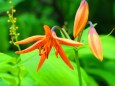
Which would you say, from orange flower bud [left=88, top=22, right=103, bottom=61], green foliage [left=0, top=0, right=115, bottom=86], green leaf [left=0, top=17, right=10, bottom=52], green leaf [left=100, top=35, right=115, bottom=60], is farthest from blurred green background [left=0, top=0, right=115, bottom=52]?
orange flower bud [left=88, top=22, right=103, bottom=61]

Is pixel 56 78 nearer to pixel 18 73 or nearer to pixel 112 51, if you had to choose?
pixel 18 73

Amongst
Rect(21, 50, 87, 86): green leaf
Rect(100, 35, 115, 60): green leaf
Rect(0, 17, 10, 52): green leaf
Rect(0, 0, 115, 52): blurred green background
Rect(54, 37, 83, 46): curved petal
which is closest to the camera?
Rect(54, 37, 83, 46): curved petal

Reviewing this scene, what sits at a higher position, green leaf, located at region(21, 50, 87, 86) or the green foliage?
the green foliage

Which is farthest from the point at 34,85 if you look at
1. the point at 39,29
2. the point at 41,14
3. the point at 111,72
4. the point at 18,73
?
the point at 41,14

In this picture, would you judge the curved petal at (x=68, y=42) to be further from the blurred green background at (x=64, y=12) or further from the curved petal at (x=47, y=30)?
the blurred green background at (x=64, y=12)

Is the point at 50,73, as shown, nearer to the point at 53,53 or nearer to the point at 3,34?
the point at 53,53

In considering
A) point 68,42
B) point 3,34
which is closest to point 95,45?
point 68,42

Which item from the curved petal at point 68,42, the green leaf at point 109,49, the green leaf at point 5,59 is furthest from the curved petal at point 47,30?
the green leaf at point 109,49

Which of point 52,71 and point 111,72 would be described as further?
point 111,72

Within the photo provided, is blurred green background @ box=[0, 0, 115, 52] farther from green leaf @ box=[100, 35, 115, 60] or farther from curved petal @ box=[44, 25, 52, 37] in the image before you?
curved petal @ box=[44, 25, 52, 37]
